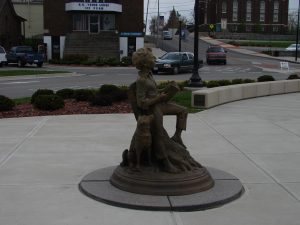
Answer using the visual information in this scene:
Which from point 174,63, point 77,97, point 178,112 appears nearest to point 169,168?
point 178,112

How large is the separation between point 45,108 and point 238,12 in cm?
10474

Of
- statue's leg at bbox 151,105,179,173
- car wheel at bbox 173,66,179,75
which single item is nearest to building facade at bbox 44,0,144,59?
car wheel at bbox 173,66,179,75

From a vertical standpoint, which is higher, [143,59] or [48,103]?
[143,59]

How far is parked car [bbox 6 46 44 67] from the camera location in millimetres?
41250

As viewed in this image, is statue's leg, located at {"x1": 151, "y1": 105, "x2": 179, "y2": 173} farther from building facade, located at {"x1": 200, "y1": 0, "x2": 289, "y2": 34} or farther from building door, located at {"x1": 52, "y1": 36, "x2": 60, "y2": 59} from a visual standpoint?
building facade, located at {"x1": 200, "y1": 0, "x2": 289, "y2": 34}

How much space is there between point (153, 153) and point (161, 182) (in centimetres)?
49

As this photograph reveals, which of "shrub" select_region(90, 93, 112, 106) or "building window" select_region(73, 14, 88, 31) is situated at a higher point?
"building window" select_region(73, 14, 88, 31)

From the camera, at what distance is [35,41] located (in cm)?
6044

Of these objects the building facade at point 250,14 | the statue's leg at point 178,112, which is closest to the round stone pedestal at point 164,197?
the statue's leg at point 178,112

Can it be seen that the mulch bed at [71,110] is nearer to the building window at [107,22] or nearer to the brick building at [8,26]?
the building window at [107,22]

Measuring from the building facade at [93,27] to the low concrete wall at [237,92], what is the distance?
35059 millimetres

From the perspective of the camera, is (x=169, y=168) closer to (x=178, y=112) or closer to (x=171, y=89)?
(x=178, y=112)

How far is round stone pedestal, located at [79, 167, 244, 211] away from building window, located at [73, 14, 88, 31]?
51.4 metres

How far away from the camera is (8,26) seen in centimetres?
6116
